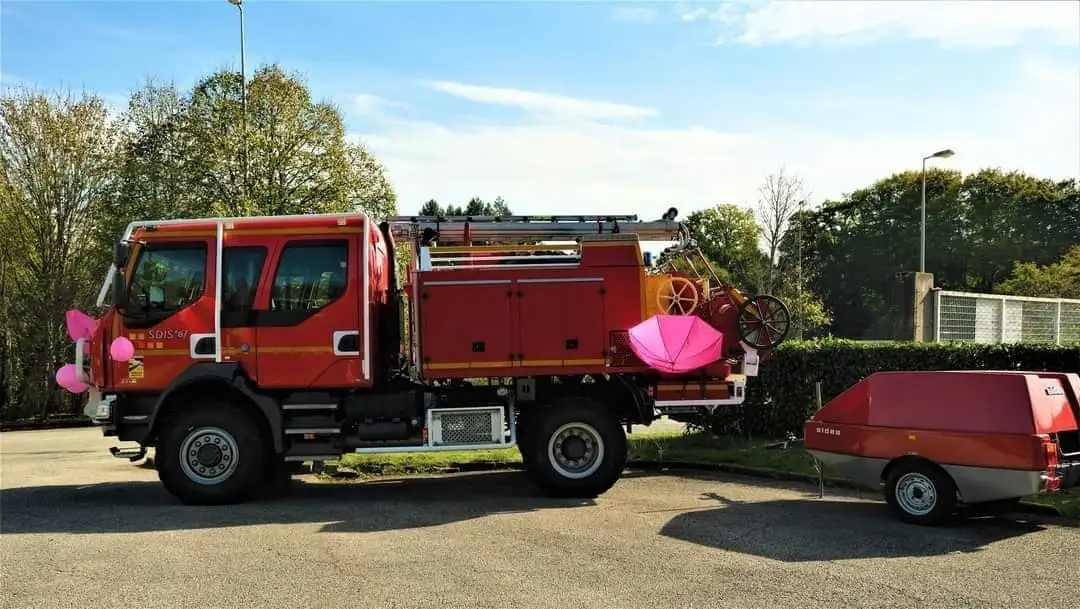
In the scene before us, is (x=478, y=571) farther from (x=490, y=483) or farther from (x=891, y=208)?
(x=891, y=208)

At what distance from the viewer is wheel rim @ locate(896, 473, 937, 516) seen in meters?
7.72

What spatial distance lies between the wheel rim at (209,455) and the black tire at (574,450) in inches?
125

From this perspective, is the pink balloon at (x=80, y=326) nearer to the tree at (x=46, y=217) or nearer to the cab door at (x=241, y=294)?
the cab door at (x=241, y=294)

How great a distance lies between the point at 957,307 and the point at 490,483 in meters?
9.42

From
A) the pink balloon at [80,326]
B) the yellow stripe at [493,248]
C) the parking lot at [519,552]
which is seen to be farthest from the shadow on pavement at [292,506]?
the yellow stripe at [493,248]

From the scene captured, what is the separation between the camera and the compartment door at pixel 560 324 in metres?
9.17

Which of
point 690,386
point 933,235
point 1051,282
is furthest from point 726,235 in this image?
point 690,386

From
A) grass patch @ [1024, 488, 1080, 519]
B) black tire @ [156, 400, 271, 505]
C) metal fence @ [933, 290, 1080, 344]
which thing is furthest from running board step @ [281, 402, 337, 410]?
metal fence @ [933, 290, 1080, 344]

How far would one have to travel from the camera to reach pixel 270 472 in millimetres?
9734

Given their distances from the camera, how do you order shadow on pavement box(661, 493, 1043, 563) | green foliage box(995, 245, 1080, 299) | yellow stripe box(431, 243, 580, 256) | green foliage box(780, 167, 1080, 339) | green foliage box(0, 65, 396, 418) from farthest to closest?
green foliage box(780, 167, 1080, 339), green foliage box(995, 245, 1080, 299), green foliage box(0, 65, 396, 418), yellow stripe box(431, 243, 580, 256), shadow on pavement box(661, 493, 1043, 563)

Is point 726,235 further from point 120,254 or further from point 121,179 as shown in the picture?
point 120,254

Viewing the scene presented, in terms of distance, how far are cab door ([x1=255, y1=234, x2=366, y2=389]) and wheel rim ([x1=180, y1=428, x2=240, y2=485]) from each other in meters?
0.74

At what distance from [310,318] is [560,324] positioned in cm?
275

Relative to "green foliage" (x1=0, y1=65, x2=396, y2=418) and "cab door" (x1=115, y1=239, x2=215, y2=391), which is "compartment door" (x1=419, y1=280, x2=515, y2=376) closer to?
"cab door" (x1=115, y1=239, x2=215, y2=391)
